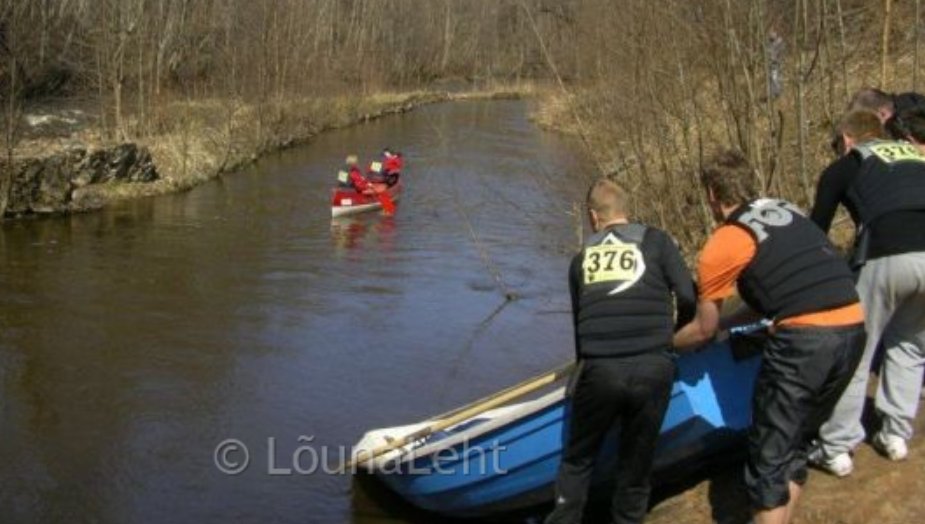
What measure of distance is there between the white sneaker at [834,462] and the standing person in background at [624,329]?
3.02ft

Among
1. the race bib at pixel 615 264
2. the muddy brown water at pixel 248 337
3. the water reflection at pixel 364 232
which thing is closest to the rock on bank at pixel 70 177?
the muddy brown water at pixel 248 337

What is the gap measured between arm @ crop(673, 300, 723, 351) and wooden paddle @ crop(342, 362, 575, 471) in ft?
1.87

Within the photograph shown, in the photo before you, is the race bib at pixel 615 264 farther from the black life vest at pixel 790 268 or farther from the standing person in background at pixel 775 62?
the standing person in background at pixel 775 62

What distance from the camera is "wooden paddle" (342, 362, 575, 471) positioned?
5.32 metres

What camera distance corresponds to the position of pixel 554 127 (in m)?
31.1

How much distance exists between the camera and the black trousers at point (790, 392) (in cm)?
429

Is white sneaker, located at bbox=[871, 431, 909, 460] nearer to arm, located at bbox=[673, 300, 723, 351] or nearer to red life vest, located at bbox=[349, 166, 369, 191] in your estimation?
arm, located at bbox=[673, 300, 723, 351]

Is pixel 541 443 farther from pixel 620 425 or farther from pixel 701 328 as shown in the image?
pixel 701 328

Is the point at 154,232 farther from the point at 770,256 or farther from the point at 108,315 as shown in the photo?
the point at 770,256

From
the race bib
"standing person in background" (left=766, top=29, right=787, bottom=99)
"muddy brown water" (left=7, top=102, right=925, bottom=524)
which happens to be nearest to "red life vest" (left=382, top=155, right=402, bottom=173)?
"muddy brown water" (left=7, top=102, right=925, bottom=524)

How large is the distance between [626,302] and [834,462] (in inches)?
54.7

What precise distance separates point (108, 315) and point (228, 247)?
4.30 m

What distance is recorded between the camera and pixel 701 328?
15.0 ft

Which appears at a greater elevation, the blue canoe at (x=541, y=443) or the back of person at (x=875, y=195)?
the back of person at (x=875, y=195)
